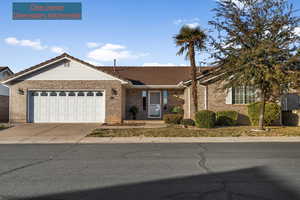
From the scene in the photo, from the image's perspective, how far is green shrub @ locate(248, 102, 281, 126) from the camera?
1609 centimetres

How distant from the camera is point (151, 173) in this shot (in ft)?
19.9

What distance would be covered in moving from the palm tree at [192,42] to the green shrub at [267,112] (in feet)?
12.5

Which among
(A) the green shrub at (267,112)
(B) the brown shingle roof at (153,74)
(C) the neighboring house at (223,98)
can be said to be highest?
(B) the brown shingle roof at (153,74)

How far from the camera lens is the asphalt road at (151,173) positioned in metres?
4.70

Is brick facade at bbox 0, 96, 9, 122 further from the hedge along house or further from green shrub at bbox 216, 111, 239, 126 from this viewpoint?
green shrub at bbox 216, 111, 239, 126

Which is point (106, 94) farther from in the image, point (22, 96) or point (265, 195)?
point (265, 195)

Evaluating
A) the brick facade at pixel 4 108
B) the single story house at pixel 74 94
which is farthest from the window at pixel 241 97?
the brick facade at pixel 4 108

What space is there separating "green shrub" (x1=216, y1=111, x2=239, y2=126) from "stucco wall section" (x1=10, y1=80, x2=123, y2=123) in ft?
23.4

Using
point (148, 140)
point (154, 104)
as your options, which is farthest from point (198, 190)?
point (154, 104)

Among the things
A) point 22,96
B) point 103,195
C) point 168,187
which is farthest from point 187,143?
point 22,96

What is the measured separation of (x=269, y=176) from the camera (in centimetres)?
577

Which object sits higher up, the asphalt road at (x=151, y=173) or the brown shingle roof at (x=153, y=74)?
the brown shingle roof at (x=153, y=74)

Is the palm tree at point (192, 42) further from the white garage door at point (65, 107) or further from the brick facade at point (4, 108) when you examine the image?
the brick facade at point (4, 108)

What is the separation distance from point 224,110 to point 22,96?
1471 cm
